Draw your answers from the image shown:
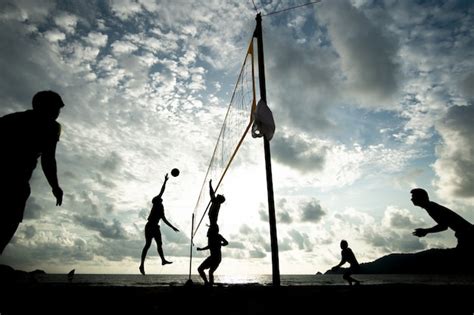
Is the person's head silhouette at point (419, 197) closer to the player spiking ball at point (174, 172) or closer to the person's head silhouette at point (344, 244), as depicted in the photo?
the person's head silhouette at point (344, 244)

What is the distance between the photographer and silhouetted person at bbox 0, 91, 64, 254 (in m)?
2.29

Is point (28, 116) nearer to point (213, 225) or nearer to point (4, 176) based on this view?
point (4, 176)

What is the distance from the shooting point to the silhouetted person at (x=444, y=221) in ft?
11.4

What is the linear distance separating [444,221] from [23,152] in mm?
5148

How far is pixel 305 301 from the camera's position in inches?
169

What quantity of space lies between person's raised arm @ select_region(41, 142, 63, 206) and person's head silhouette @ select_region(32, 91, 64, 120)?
31cm

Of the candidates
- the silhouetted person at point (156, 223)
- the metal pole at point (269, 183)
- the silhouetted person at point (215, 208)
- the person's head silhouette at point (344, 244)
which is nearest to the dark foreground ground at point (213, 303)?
the metal pole at point (269, 183)

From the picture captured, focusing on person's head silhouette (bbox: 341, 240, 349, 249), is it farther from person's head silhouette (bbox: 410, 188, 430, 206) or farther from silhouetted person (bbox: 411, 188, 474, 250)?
person's head silhouette (bbox: 410, 188, 430, 206)

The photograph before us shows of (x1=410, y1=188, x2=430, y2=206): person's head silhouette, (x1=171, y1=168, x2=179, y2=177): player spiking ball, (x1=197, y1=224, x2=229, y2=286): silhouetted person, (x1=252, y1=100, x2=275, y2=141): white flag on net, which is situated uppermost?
(x1=171, y1=168, x2=179, y2=177): player spiking ball

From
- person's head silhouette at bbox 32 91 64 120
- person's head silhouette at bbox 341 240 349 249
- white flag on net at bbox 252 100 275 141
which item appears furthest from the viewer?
person's head silhouette at bbox 341 240 349 249

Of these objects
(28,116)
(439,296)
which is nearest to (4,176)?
(28,116)

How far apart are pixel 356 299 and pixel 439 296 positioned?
1.73m

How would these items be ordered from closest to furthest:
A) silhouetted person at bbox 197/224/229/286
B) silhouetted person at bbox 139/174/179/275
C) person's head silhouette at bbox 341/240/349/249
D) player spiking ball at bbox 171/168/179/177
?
silhouetted person at bbox 197/224/229/286
silhouetted person at bbox 139/174/179/275
player spiking ball at bbox 171/168/179/177
person's head silhouette at bbox 341/240/349/249

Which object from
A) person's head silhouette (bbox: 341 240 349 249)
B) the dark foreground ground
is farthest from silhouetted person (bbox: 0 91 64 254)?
person's head silhouette (bbox: 341 240 349 249)
